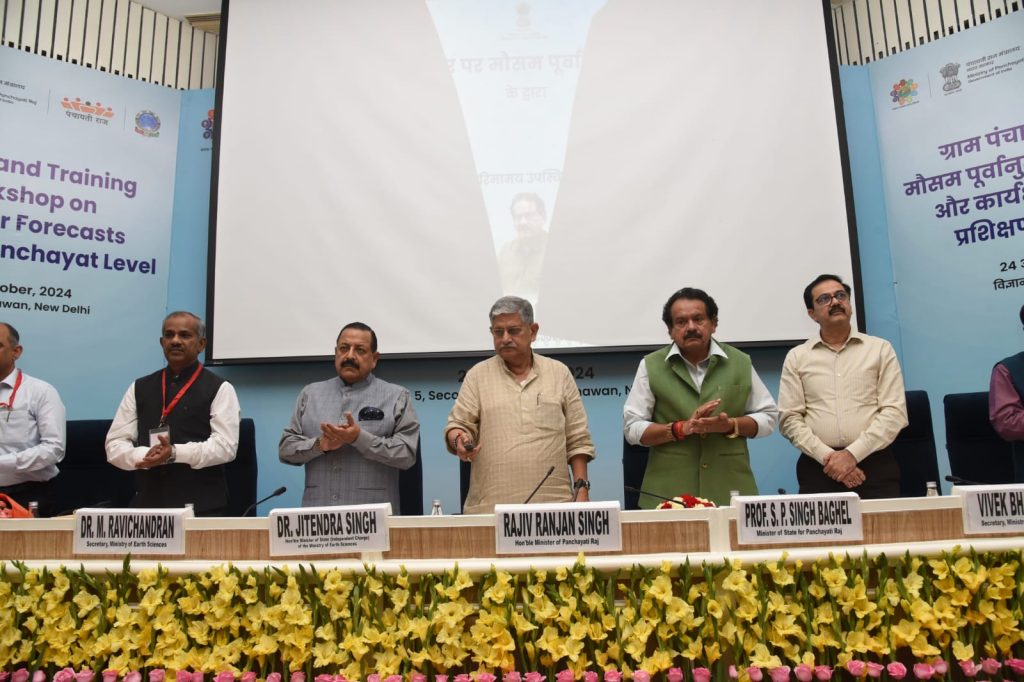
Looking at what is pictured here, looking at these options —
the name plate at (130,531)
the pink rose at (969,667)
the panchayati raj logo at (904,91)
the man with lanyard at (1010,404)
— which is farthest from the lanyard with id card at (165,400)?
the panchayati raj logo at (904,91)

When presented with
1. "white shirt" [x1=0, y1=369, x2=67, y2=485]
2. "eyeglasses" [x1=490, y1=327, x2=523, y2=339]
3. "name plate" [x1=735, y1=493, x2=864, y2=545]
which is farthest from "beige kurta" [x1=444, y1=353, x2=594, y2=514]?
"white shirt" [x1=0, y1=369, x2=67, y2=485]

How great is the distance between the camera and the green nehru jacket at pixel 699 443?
206cm

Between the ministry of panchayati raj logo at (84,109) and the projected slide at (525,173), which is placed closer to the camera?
the projected slide at (525,173)

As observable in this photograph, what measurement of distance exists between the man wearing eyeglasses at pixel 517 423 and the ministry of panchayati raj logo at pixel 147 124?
2.49 meters

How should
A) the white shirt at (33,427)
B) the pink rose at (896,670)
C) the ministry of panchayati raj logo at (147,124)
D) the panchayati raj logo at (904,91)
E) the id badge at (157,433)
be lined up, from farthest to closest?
the ministry of panchayati raj logo at (147,124) → the panchayati raj logo at (904,91) → the white shirt at (33,427) → the id badge at (157,433) → the pink rose at (896,670)

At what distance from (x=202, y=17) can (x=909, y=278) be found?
3.93m

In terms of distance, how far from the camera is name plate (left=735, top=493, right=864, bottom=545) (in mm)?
1238

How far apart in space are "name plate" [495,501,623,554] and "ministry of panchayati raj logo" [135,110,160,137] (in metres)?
3.30

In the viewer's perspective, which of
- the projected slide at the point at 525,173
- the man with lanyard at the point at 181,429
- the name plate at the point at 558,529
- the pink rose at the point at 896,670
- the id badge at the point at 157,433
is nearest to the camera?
the pink rose at the point at 896,670

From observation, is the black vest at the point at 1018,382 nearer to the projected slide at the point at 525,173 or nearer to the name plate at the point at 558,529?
the projected slide at the point at 525,173

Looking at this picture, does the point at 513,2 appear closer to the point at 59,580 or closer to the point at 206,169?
the point at 206,169

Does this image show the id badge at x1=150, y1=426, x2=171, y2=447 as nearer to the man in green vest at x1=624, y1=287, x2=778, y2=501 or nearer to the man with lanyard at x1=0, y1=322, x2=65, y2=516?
the man with lanyard at x1=0, y1=322, x2=65, y2=516

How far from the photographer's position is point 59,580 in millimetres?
1264

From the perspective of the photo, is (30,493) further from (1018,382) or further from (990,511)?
(1018,382)
